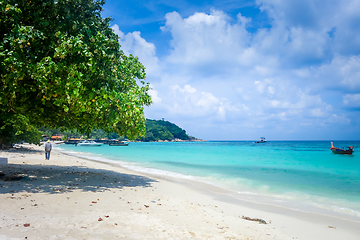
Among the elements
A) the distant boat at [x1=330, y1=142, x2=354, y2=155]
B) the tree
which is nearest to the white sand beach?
the tree

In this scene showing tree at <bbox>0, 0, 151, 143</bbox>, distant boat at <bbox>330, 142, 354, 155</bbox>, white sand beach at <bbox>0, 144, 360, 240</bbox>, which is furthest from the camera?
distant boat at <bbox>330, 142, 354, 155</bbox>

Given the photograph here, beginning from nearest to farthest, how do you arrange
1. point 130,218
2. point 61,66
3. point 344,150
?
point 130,218
point 61,66
point 344,150

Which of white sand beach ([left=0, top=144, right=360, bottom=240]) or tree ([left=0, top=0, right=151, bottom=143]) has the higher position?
tree ([left=0, top=0, right=151, bottom=143])

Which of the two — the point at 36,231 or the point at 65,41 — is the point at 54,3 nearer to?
the point at 65,41

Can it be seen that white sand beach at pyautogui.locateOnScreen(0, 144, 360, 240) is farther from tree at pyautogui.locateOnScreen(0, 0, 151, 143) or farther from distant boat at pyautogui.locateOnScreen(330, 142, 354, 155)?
distant boat at pyautogui.locateOnScreen(330, 142, 354, 155)

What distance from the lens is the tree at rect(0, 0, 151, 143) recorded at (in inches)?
299

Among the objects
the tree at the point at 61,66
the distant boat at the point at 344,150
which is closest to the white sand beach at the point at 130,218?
the tree at the point at 61,66

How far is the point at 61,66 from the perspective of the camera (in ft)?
26.1

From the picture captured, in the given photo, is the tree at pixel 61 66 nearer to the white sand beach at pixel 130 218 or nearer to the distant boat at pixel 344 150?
the white sand beach at pixel 130 218

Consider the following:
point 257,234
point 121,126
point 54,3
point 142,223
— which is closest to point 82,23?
point 54,3

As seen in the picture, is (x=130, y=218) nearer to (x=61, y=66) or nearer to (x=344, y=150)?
(x=61, y=66)

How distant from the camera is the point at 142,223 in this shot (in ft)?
19.5

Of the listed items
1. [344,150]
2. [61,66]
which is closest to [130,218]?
[61,66]

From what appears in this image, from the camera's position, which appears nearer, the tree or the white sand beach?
the white sand beach
